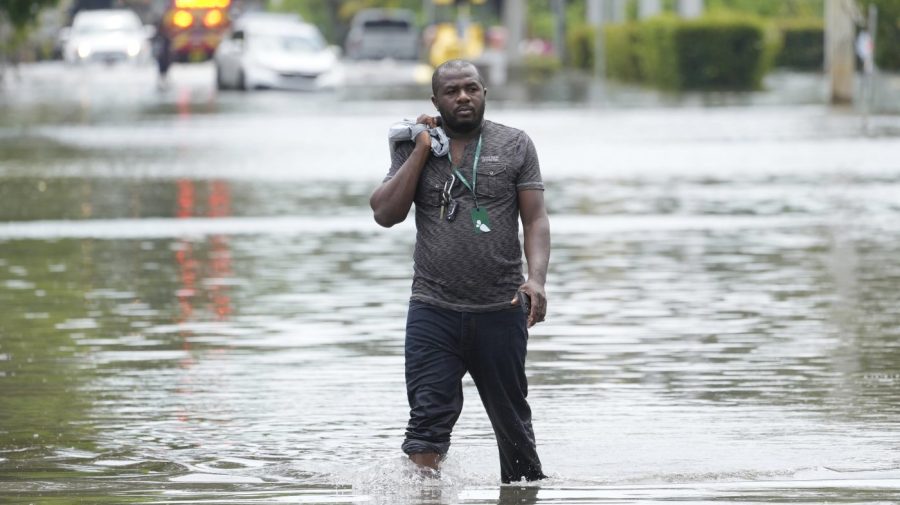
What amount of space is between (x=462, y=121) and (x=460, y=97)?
0.08 meters

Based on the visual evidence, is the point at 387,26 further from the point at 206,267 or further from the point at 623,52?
the point at 206,267

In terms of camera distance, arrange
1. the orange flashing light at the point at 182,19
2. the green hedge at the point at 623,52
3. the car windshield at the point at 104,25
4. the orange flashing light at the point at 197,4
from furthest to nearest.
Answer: the orange flashing light at the point at 197,4
the orange flashing light at the point at 182,19
the car windshield at the point at 104,25
the green hedge at the point at 623,52

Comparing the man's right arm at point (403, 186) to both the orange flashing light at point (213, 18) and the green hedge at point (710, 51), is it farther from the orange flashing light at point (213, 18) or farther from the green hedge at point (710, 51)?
the orange flashing light at point (213, 18)

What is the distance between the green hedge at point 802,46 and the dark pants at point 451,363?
5860 centimetres

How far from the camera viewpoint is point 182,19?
64.3 meters

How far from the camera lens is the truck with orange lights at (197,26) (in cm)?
6372

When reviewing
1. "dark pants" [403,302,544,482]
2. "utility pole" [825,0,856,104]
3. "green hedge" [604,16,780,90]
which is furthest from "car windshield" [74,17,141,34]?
"dark pants" [403,302,544,482]

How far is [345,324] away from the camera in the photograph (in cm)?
1167

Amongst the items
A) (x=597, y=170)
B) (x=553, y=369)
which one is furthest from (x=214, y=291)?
(x=597, y=170)

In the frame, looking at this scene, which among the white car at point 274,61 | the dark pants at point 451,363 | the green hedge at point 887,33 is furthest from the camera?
the white car at point 274,61

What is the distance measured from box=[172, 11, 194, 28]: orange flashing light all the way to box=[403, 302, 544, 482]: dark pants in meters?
56.0

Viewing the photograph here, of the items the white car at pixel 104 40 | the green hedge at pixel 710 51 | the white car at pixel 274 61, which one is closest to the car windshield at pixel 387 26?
the white car at pixel 104 40

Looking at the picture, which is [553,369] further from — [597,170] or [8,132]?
[8,132]

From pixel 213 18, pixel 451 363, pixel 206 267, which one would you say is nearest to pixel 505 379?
pixel 451 363
